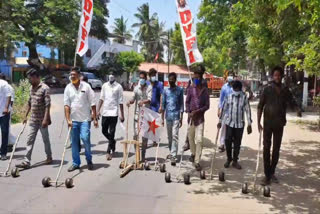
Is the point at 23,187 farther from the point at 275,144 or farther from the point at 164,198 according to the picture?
the point at 275,144

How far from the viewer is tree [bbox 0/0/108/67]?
28.2 meters

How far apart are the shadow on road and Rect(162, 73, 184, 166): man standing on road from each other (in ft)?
1.81

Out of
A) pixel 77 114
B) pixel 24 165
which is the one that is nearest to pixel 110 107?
pixel 77 114

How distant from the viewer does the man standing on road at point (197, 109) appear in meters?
6.72

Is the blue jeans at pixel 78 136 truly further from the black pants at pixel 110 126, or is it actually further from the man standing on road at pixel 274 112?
the man standing on road at pixel 274 112

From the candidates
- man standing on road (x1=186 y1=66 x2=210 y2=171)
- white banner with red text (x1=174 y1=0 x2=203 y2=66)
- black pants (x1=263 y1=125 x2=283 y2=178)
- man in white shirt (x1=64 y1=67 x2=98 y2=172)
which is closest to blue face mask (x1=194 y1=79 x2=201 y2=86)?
man standing on road (x1=186 y1=66 x2=210 y2=171)

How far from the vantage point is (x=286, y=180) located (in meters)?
6.21

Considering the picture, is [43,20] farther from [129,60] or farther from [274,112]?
[274,112]

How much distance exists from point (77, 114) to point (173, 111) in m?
1.84

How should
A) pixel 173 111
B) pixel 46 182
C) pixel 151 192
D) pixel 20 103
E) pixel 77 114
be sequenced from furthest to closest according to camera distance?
pixel 20 103 → pixel 173 111 → pixel 77 114 → pixel 46 182 → pixel 151 192

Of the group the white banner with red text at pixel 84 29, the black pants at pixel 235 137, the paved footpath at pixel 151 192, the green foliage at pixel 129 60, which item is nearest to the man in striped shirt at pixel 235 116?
the black pants at pixel 235 137

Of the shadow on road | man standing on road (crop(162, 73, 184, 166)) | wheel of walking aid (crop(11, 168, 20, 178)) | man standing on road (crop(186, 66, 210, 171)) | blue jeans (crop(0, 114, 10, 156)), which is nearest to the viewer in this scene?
the shadow on road

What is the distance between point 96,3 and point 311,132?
27630 mm

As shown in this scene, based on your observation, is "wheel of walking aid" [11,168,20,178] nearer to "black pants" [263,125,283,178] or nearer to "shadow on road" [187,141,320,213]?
"shadow on road" [187,141,320,213]
